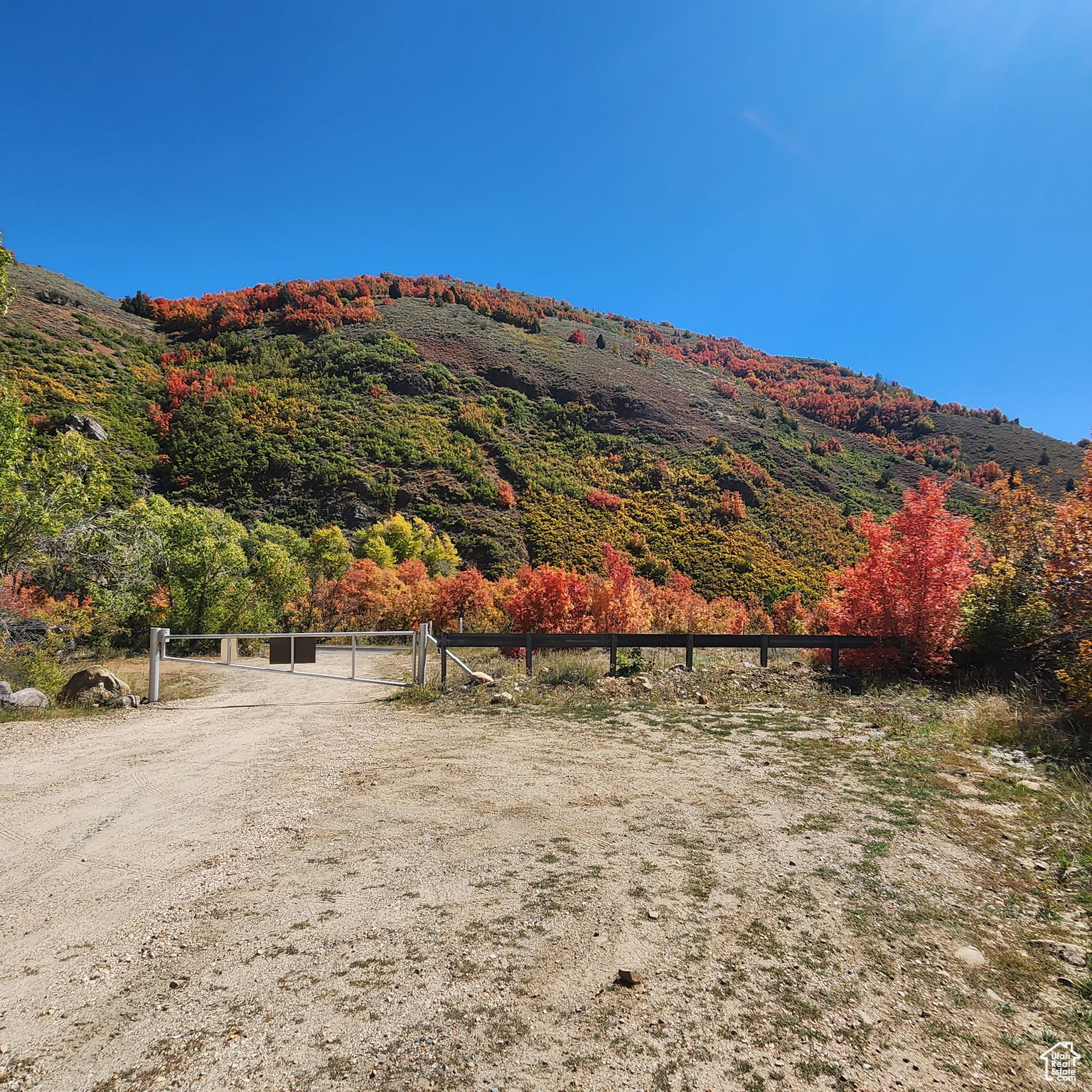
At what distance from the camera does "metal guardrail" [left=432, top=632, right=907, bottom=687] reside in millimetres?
12797

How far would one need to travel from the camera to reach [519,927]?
3.46 metres

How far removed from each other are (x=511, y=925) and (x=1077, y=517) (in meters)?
10.1

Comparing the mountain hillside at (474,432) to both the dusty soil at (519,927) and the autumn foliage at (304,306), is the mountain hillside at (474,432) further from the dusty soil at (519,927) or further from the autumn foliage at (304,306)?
the dusty soil at (519,927)

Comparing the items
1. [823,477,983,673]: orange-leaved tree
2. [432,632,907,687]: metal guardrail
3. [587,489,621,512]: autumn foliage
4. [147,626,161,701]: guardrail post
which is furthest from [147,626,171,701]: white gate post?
[587,489,621,512]: autumn foliage

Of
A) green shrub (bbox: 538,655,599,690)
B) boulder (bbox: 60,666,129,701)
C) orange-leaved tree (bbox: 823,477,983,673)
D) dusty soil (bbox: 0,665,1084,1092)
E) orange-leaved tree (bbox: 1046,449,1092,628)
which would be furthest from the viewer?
orange-leaved tree (bbox: 823,477,983,673)

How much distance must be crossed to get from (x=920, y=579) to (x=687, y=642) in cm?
571

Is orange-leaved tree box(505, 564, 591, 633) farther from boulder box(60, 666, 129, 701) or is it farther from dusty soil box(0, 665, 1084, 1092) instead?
dusty soil box(0, 665, 1084, 1092)

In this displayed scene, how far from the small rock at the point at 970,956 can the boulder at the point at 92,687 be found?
13.0 meters

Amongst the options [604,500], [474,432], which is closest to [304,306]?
[474,432]

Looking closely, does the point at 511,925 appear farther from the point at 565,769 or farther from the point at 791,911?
the point at 565,769

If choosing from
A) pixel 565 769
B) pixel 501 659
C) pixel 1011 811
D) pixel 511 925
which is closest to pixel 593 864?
pixel 511 925

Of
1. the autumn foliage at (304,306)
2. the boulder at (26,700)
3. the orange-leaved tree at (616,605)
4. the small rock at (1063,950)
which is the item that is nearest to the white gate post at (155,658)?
the boulder at (26,700)

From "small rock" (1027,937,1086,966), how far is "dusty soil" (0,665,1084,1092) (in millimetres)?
77

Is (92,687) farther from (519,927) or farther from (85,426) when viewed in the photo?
(85,426)
